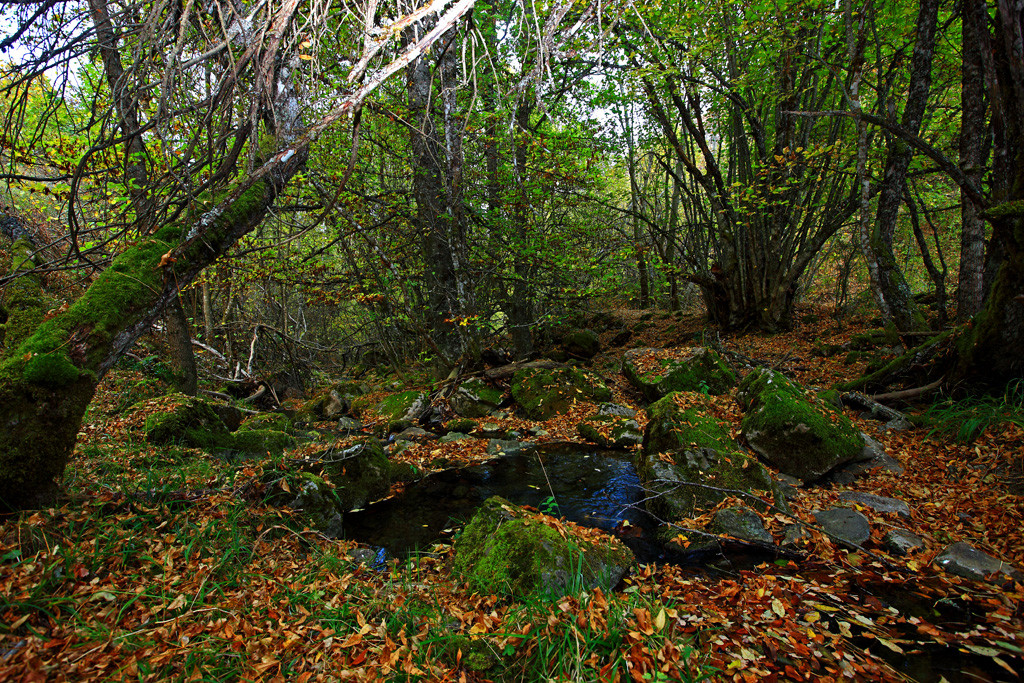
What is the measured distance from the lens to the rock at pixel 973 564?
300 centimetres

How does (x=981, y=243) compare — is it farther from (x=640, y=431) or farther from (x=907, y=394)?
(x=640, y=431)

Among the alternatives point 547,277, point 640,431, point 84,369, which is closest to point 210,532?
point 84,369

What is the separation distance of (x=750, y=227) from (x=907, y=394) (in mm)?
6095

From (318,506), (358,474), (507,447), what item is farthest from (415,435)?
(318,506)

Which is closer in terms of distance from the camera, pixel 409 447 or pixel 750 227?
pixel 409 447

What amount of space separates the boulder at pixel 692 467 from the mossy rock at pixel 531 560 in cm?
113

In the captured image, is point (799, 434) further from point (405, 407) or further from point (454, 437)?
point (405, 407)

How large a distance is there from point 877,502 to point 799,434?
3.31 ft

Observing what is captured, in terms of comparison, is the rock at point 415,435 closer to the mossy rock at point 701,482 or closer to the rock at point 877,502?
the mossy rock at point 701,482

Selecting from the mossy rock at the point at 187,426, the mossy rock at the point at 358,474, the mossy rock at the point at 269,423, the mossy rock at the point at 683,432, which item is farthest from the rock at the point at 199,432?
the mossy rock at the point at 683,432

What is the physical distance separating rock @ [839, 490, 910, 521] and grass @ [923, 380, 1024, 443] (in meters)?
1.51

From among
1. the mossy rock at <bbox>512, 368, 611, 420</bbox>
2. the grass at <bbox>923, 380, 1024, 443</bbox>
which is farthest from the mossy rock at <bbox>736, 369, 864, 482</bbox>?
the mossy rock at <bbox>512, 368, 611, 420</bbox>

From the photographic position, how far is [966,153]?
5.91 meters

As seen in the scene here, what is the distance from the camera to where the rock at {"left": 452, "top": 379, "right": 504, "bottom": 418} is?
9.02m
